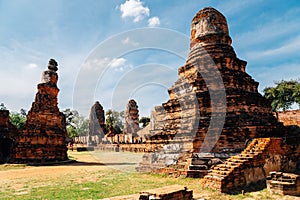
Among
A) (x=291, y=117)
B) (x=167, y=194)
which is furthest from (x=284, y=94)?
(x=167, y=194)

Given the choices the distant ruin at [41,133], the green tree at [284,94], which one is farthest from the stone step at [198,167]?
the green tree at [284,94]

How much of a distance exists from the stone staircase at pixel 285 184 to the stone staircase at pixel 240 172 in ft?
2.78

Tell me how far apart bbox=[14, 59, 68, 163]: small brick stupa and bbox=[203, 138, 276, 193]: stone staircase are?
14.0m

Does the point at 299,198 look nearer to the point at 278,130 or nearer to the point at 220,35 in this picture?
the point at 278,130

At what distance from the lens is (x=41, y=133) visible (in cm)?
1791

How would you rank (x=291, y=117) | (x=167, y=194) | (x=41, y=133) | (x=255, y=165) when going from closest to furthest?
(x=167, y=194) → (x=255, y=165) → (x=41, y=133) → (x=291, y=117)

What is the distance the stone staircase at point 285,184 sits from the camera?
6.48 m

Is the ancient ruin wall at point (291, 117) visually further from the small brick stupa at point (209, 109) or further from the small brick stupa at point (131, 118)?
the small brick stupa at point (131, 118)

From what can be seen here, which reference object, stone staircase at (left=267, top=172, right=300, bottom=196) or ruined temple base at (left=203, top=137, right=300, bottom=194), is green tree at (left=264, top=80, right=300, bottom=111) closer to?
ruined temple base at (left=203, top=137, right=300, bottom=194)

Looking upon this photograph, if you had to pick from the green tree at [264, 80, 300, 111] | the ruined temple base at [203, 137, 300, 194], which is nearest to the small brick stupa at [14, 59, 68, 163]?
the ruined temple base at [203, 137, 300, 194]

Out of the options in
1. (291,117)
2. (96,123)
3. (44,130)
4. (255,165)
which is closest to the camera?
(255,165)

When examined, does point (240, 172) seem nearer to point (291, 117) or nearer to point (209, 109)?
point (209, 109)

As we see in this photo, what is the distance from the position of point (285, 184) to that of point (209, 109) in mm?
4666

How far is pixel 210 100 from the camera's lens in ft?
35.7
